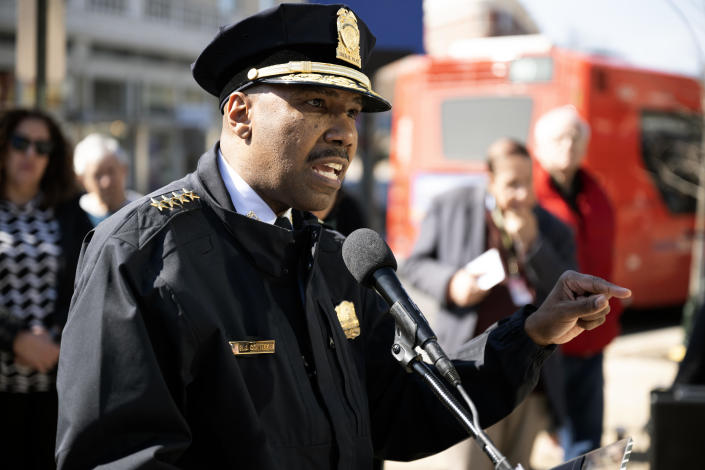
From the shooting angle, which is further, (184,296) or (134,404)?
(184,296)

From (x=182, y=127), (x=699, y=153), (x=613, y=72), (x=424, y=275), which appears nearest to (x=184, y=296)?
(x=424, y=275)

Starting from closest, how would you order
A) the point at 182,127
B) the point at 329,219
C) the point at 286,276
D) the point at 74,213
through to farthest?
the point at 286,276, the point at 74,213, the point at 329,219, the point at 182,127

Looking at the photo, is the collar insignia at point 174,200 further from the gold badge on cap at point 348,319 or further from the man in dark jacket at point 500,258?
the man in dark jacket at point 500,258

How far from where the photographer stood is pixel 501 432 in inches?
155

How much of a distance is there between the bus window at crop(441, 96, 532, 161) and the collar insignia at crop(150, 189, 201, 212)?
8.20 meters

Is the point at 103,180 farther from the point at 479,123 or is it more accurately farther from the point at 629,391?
the point at 479,123

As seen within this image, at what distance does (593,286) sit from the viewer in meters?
1.81

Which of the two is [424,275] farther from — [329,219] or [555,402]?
[555,402]

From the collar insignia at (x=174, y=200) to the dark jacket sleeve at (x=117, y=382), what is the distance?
0.18m

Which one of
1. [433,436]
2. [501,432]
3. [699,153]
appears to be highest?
[699,153]

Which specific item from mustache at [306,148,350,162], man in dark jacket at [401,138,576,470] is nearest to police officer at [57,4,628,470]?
mustache at [306,148,350,162]

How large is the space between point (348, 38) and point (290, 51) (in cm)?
16

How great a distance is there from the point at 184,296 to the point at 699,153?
10202mm

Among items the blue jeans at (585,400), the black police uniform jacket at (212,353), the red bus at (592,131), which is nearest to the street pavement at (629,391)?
the blue jeans at (585,400)
